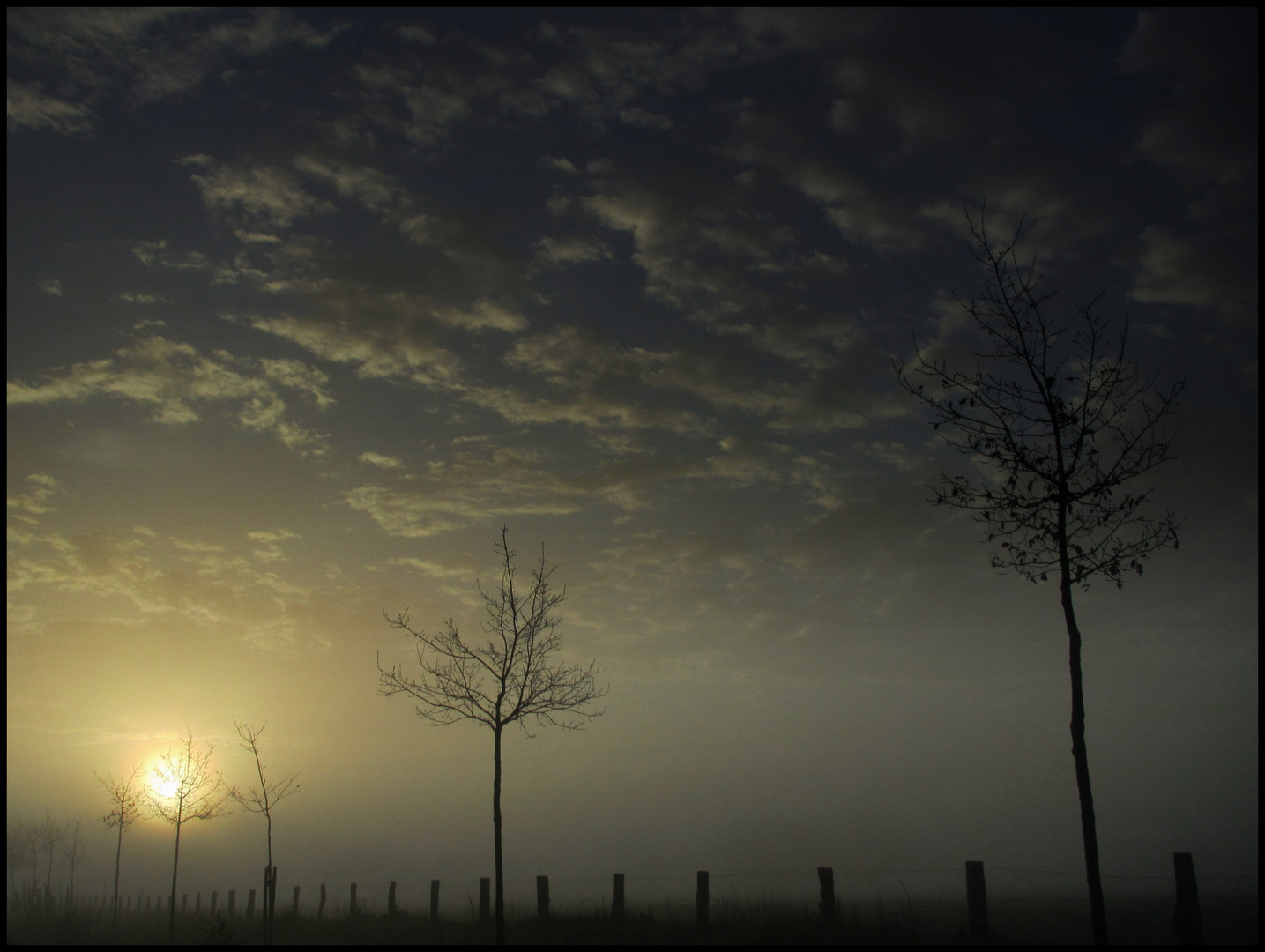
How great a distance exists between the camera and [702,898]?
2216cm

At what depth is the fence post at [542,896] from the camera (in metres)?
25.0

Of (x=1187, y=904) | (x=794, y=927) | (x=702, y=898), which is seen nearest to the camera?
(x=1187, y=904)

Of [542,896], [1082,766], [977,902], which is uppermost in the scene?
[1082,766]

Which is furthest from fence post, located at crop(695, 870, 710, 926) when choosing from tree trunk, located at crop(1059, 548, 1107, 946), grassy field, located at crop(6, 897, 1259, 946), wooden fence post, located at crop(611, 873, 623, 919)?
tree trunk, located at crop(1059, 548, 1107, 946)

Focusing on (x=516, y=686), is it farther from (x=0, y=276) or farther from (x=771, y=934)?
(x=0, y=276)

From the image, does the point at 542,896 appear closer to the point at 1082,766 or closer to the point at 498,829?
the point at 498,829

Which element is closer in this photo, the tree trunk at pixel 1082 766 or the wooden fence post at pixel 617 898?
the tree trunk at pixel 1082 766

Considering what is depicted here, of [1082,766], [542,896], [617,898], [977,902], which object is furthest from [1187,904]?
[542,896]

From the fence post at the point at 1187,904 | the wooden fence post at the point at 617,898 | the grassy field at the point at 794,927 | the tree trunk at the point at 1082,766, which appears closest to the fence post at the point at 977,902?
the grassy field at the point at 794,927

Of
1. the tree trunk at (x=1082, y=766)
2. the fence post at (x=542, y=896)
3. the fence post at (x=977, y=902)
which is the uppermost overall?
the tree trunk at (x=1082, y=766)

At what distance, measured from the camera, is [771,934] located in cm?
1845

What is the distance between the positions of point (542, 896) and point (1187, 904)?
60.7 feet

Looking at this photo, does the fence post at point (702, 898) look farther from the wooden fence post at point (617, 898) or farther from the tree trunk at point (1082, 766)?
the tree trunk at point (1082, 766)

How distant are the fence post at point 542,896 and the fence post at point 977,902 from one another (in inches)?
546
